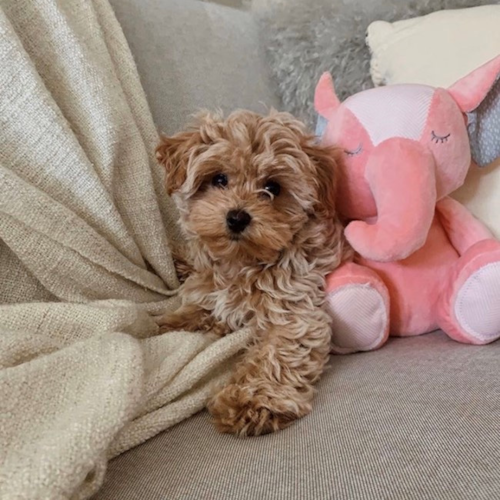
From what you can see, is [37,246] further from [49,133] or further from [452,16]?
[452,16]

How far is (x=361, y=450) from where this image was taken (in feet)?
2.61

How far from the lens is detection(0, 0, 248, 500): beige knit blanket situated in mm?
789

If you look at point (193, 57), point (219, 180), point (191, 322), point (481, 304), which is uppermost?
point (193, 57)

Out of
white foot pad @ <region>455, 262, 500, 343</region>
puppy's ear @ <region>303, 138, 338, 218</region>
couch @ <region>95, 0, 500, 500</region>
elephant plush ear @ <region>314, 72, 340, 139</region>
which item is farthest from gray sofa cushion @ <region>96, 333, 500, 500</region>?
elephant plush ear @ <region>314, 72, 340, 139</region>

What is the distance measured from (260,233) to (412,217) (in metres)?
0.27

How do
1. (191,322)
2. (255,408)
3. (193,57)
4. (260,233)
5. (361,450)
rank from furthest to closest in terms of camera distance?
(193,57)
(191,322)
(260,233)
(255,408)
(361,450)

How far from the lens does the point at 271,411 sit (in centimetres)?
99

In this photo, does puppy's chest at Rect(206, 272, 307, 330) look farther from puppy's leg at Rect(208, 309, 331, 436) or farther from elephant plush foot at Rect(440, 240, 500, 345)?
elephant plush foot at Rect(440, 240, 500, 345)

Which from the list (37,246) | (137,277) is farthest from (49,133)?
(137,277)

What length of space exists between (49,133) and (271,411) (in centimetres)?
64

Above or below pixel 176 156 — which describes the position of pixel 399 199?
below

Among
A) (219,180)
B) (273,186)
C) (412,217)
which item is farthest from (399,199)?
(219,180)

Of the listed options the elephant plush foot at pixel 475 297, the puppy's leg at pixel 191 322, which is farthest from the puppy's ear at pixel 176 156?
the elephant plush foot at pixel 475 297

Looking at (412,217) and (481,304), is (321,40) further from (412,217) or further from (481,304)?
(481,304)
